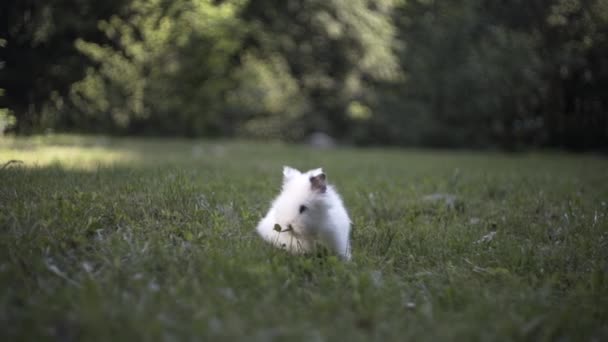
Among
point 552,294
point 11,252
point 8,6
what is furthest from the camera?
→ point 8,6

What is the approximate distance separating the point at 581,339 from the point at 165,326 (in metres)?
2.12

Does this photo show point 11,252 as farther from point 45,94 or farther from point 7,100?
point 45,94

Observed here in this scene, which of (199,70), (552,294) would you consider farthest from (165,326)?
(199,70)

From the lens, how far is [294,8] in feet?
57.7

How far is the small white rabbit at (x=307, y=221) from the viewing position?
3.42 meters

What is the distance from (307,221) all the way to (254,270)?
65cm

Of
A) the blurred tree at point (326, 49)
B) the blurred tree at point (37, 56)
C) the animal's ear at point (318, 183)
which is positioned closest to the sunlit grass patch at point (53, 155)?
the blurred tree at point (37, 56)

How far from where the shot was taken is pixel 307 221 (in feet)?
11.2

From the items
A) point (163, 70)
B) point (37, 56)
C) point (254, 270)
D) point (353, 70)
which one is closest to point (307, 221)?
point (254, 270)

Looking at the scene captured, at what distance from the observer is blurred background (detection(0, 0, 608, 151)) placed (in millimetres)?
13219

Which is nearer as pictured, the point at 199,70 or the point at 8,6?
the point at 8,6

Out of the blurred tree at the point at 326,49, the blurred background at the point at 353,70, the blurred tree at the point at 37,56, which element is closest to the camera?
the blurred tree at the point at 37,56

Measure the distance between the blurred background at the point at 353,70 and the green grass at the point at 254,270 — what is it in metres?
7.49

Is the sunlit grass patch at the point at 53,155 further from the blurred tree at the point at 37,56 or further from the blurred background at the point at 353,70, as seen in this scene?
the blurred background at the point at 353,70
